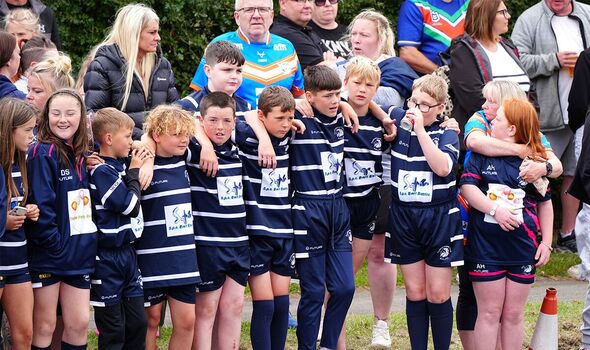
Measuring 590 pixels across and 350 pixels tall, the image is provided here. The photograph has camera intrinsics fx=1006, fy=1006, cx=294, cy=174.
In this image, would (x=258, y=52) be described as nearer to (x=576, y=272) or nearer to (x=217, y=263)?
(x=217, y=263)

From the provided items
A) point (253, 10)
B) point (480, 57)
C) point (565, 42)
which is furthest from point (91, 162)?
point (565, 42)

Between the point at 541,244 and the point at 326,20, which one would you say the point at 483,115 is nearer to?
the point at 541,244

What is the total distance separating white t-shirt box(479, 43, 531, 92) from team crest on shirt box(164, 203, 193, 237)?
3487 mm

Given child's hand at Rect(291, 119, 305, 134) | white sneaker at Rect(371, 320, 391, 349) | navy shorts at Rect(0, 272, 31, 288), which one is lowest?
white sneaker at Rect(371, 320, 391, 349)

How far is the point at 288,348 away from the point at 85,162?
7.39 feet

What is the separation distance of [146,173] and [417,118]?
1.88 meters

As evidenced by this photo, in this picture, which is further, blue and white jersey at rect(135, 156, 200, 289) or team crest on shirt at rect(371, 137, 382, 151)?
team crest on shirt at rect(371, 137, 382, 151)

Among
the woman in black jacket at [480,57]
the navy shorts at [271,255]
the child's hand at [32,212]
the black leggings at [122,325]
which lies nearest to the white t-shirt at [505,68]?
the woman in black jacket at [480,57]

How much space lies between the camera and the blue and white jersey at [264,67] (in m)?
7.09

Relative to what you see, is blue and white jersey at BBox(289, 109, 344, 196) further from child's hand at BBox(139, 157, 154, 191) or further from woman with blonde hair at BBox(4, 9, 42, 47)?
woman with blonde hair at BBox(4, 9, 42, 47)

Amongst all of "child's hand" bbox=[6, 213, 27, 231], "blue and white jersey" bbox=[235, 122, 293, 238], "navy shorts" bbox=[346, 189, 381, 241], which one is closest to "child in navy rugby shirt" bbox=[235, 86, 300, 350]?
"blue and white jersey" bbox=[235, 122, 293, 238]

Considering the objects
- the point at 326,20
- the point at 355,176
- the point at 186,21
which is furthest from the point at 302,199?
the point at 186,21

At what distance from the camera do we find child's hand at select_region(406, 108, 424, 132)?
22.0 ft

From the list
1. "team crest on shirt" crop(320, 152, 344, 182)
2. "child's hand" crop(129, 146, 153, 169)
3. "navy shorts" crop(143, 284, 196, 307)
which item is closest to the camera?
"child's hand" crop(129, 146, 153, 169)
